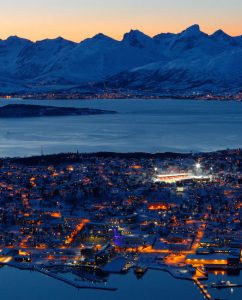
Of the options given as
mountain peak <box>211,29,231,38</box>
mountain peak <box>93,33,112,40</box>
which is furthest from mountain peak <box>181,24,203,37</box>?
mountain peak <box>93,33,112,40</box>

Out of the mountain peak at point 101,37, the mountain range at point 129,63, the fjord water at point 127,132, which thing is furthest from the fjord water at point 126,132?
the mountain peak at point 101,37

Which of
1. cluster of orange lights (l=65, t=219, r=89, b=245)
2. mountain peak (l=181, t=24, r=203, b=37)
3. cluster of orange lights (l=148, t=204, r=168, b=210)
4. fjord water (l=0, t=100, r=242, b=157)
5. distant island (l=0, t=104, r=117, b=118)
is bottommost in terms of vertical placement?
cluster of orange lights (l=65, t=219, r=89, b=245)

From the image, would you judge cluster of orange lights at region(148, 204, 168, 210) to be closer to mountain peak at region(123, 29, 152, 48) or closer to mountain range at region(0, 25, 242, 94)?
mountain range at region(0, 25, 242, 94)

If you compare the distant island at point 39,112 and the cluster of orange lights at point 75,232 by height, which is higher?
the distant island at point 39,112

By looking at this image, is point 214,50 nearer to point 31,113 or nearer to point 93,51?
point 93,51

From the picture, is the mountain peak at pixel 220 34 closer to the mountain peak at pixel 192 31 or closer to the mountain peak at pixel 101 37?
the mountain peak at pixel 192 31

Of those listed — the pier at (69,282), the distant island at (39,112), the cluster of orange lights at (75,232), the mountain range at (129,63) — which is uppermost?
the mountain range at (129,63)

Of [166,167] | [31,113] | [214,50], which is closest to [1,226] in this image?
[166,167]
